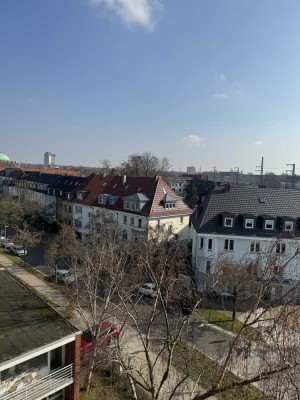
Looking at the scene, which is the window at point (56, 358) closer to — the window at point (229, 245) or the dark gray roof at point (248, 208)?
the dark gray roof at point (248, 208)

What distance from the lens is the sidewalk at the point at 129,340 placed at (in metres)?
14.7

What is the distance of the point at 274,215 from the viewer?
92.5ft

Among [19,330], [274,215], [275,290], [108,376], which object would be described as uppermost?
[274,215]

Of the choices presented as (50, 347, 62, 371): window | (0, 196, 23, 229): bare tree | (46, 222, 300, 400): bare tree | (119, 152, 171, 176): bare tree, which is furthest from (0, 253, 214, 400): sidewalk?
(119, 152, 171, 176): bare tree

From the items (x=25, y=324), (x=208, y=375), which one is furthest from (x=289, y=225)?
(x=25, y=324)

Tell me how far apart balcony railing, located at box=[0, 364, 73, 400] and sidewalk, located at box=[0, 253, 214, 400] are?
2562 mm

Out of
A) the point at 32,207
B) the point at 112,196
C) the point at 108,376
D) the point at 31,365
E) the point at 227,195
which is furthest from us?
the point at 32,207

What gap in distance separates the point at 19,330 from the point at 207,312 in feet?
49.5

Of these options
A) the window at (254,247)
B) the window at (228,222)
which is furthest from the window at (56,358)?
the window at (254,247)

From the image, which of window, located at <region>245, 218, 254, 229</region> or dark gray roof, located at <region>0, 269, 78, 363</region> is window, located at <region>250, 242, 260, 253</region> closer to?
window, located at <region>245, 218, 254, 229</region>

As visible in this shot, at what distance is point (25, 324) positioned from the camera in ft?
40.3

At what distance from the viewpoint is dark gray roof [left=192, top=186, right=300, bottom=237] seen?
27516 mm

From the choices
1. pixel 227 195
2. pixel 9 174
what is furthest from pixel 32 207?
pixel 9 174

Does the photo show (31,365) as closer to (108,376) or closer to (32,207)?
(108,376)
